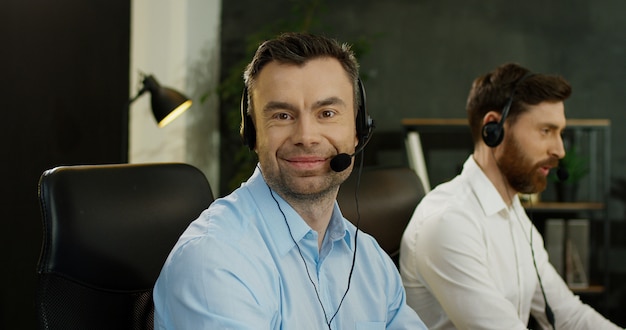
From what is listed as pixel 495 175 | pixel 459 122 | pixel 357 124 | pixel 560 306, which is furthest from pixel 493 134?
pixel 459 122

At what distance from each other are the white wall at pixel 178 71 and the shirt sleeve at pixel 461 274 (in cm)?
183

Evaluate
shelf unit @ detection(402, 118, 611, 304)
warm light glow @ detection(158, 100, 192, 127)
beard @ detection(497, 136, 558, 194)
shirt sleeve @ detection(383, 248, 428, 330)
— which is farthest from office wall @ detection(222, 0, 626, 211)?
shirt sleeve @ detection(383, 248, 428, 330)

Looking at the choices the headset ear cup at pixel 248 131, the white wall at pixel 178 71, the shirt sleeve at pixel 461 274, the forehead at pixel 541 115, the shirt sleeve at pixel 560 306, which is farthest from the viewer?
the white wall at pixel 178 71

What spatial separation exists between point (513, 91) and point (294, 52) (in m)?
0.92

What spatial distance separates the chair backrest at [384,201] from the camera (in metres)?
1.75

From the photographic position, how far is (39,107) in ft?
7.78

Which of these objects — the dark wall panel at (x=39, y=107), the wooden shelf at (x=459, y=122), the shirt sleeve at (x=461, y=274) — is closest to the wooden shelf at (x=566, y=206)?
the wooden shelf at (x=459, y=122)

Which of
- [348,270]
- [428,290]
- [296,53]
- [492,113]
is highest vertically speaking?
[296,53]

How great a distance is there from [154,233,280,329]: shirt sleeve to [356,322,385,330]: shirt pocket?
0.24 m

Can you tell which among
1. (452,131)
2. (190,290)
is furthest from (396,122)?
(190,290)

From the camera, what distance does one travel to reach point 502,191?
1991mm

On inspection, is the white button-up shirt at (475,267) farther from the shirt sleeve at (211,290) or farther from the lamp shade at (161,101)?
the lamp shade at (161,101)

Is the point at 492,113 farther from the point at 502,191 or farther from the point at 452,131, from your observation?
the point at 452,131

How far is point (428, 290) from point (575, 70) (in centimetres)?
267
